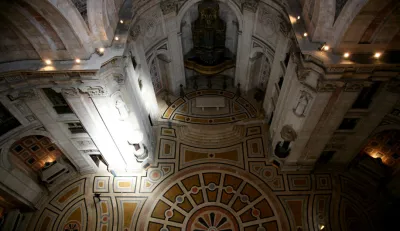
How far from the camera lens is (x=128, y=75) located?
15203 millimetres

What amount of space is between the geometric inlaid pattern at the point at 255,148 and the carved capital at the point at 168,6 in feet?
37.1

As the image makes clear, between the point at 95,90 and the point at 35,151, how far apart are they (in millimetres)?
7121

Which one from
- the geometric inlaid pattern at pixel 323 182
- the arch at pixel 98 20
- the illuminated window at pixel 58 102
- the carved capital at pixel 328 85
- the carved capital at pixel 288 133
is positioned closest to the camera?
the arch at pixel 98 20

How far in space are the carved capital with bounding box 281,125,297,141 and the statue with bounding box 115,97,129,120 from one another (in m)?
9.60

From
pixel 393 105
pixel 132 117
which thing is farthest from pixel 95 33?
pixel 393 105

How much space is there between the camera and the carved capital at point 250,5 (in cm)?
1795

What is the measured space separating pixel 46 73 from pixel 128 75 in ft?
13.6

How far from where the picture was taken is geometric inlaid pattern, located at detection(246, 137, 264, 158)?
66.4 ft

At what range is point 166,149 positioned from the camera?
20875 millimetres

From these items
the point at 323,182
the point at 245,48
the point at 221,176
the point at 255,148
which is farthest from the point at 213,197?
the point at 245,48

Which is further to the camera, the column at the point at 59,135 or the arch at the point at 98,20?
the column at the point at 59,135

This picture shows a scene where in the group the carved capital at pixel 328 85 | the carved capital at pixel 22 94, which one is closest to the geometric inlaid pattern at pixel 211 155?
the carved capital at pixel 328 85

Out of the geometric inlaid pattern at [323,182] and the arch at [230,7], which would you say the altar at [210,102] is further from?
the geometric inlaid pattern at [323,182]

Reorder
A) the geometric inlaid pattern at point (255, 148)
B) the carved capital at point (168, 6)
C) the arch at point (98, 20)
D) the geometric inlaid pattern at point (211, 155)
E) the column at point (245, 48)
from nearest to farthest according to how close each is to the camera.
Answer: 1. the arch at point (98, 20)
2. the carved capital at point (168, 6)
3. the column at point (245, 48)
4. the geometric inlaid pattern at point (211, 155)
5. the geometric inlaid pattern at point (255, 148)
